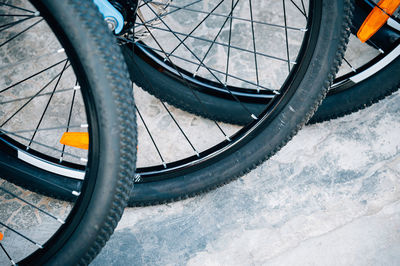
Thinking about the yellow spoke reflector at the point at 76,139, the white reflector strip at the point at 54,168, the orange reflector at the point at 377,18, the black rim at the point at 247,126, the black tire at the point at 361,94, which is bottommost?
the white reflector strip at the point at 54,168

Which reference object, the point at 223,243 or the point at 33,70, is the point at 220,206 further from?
the point at 33,70

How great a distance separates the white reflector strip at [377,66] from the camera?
1.22m

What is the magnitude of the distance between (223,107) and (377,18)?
473mm

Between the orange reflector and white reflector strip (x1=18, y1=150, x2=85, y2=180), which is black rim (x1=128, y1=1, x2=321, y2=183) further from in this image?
the orange reflector

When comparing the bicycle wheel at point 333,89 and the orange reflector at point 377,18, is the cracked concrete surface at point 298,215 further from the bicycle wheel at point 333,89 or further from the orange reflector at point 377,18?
the orange reflector at point 377,18

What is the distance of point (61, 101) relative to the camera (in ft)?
4.67

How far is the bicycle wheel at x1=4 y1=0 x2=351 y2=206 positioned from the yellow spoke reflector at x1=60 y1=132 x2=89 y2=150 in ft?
0.61

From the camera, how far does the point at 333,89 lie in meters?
1.28

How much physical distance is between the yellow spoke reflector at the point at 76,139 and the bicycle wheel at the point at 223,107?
0.19 m

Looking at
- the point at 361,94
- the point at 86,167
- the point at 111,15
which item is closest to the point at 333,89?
the point at 361,94

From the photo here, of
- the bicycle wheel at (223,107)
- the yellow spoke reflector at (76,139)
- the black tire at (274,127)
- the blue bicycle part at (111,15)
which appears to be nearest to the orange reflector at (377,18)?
the bicycle wheel at (223,107)

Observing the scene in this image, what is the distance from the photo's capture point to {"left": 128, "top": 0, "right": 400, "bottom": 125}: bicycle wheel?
4.02ft

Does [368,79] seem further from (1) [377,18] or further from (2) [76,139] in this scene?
(2) [76,139]

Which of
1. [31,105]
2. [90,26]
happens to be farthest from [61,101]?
[90,26]
